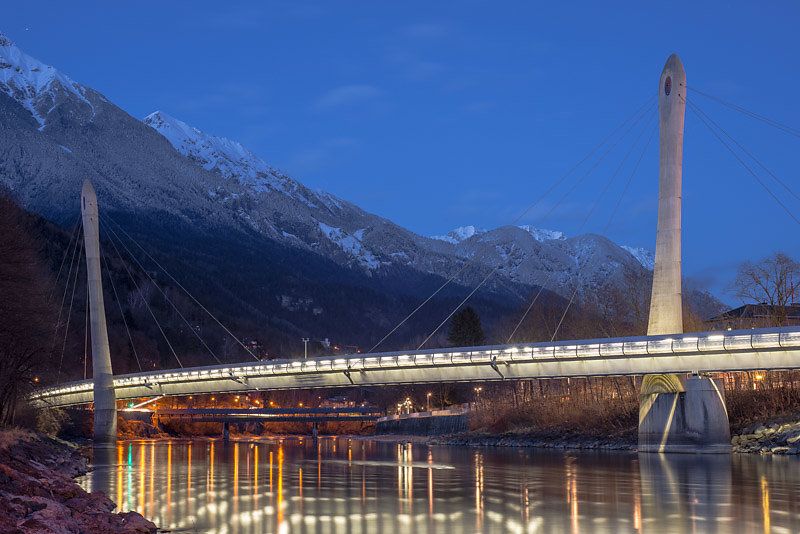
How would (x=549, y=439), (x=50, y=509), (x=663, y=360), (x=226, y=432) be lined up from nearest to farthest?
1. (x=50, y=509)
2. (x=663, y=360)
3. (x=549, y=439)
4. (x=226, y=432)

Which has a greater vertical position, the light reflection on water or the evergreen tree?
the evergreen tree

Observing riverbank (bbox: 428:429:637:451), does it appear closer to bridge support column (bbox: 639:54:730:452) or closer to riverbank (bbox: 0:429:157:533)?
bridge support column (bbox: 639:54:730:452)

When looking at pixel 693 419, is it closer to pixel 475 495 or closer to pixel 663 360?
pixel 663 360

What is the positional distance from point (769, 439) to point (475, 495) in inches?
1303

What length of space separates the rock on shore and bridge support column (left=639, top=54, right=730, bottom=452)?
1931 millimetres

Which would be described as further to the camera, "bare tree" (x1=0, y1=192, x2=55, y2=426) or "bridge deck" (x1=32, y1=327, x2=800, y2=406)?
"bridge deck" (x1=32, y1=327, x2=800, y2=406)

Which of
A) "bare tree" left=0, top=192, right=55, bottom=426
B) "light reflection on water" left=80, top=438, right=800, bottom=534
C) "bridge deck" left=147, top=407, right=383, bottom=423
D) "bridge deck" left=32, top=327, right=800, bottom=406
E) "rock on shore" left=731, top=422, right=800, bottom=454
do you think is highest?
"bare tree" left=0, top=192, right=55, bottom=426

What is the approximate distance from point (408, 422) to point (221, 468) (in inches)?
2928

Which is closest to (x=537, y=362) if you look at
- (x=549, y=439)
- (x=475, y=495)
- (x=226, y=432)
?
(x=549, y=439)

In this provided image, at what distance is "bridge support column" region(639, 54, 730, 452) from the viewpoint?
60469mm

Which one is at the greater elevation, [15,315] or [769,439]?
[15,315]

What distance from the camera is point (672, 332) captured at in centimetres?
6234

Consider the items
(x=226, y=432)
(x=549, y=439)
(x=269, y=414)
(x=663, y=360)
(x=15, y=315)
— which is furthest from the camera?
(x=269, y=414)

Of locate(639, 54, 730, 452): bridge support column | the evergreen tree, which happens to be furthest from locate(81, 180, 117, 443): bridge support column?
the evergreen tree
